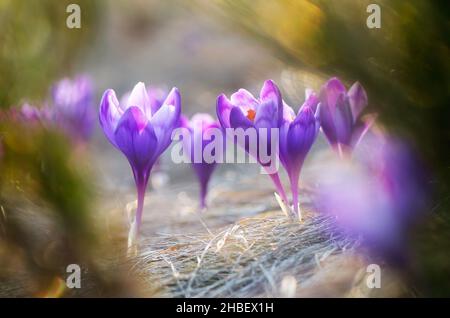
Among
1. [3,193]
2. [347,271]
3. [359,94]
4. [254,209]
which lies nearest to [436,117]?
[359,94]

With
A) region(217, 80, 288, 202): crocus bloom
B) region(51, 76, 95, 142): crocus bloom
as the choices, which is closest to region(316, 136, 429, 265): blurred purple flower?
region(217, 80, 288, 202): crocus bloom

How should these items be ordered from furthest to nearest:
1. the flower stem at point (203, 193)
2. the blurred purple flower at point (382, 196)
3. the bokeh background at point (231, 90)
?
the flower stem at point (203, 193) < the blurred purple flower at point (382, 196) < the bokeh background at point (231, 90)

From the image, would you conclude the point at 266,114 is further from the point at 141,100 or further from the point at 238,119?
the point at 141,100

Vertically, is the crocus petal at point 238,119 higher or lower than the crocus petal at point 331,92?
lower

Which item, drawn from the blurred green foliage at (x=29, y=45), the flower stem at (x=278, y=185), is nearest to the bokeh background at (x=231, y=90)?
the blurred green foliage at (x=29, y=45)

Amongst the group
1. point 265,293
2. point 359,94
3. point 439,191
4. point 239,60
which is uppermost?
point 239,60

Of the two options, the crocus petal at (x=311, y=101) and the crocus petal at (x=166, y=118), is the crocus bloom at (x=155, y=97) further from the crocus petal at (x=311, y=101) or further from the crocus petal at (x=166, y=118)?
the crocus petal at (x=311, y=101)

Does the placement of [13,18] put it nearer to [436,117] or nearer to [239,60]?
[239,60]
